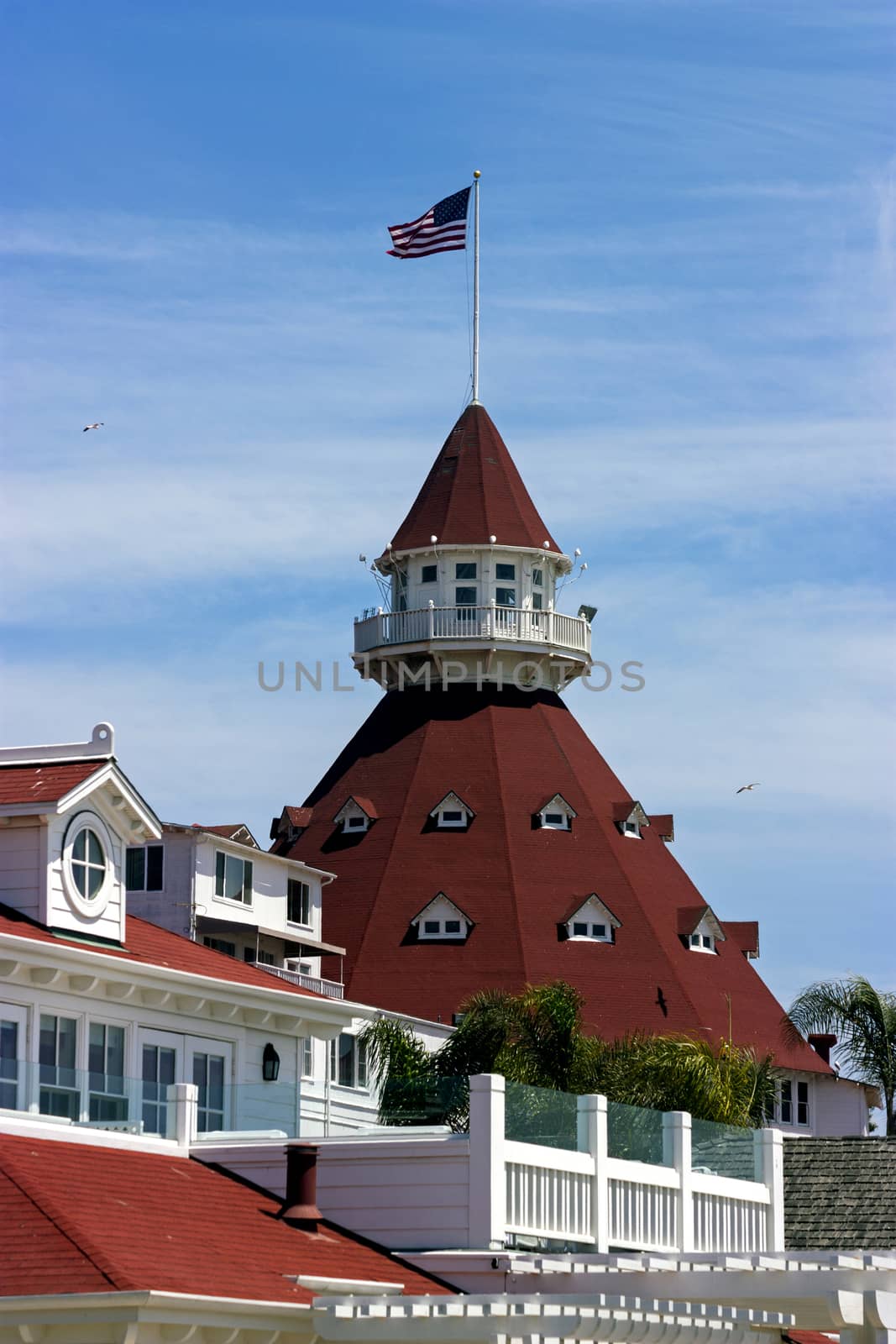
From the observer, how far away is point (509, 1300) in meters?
22.0

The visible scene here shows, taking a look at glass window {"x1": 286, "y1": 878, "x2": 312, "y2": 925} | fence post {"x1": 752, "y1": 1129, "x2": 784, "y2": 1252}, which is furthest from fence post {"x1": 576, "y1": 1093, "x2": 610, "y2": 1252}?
glass window {"x1": 286, "y1": 878, "x2": 312, "y2": 925}

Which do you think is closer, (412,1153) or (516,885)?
(412,1153)

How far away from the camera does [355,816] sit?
8325 centimetres

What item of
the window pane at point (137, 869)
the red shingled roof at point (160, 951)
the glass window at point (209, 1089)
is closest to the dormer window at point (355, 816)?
the window pane at point (137, 869)

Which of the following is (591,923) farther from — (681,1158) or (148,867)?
(681,1158)

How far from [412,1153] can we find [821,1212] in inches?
579

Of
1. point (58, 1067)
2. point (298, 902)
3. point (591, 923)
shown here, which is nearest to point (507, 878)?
point (591, 923)

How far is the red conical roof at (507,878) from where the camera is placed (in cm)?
7706

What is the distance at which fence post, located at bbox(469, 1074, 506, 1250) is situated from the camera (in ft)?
87.0

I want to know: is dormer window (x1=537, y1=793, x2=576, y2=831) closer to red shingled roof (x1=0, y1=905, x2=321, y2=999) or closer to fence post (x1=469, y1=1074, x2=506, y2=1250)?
red shingled roof (x1=0, y1=905, x2=321, y2=999)

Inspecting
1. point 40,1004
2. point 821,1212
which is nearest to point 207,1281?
point 40,1004

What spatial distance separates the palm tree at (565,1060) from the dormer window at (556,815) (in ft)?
79.9

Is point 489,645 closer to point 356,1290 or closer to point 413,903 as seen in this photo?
point 413,903

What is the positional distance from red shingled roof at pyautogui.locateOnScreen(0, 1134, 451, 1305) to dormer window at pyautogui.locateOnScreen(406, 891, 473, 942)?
50.5 metres
